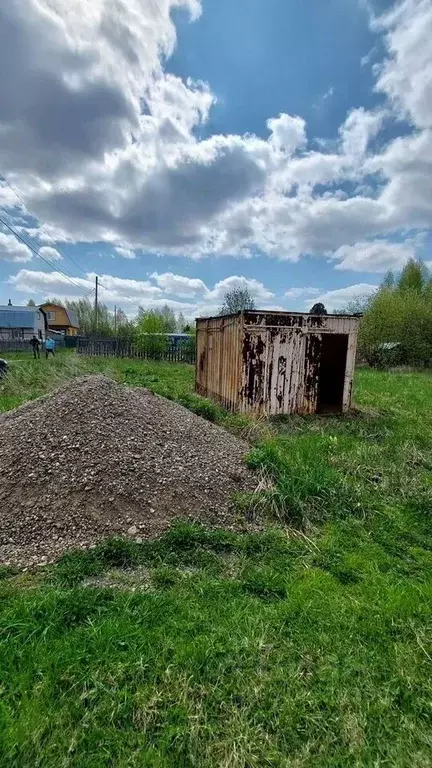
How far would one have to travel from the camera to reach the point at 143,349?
20.2m

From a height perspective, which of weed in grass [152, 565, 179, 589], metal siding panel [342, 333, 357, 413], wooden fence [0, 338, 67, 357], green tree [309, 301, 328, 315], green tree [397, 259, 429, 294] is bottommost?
weed in grass [152, 565, 179, 589]

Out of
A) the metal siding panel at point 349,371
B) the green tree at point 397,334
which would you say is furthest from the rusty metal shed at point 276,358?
the green tree at point 397,334

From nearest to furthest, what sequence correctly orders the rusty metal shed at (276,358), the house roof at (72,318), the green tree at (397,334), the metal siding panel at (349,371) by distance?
the rusty metal shed at (276,358)
the metal siding panel at (349,371)
the green tree at (397,334)
the house roof at (72,318)

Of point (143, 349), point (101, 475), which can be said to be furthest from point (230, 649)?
point (143, 349)

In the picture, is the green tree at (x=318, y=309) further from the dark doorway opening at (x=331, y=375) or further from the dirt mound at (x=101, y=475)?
the dirt mound at (x=101, y=475)

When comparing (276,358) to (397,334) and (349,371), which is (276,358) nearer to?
(349,371)

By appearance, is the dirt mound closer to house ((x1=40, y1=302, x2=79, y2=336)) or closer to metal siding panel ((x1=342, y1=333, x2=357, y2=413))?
metal siding panel ((x1=342, y1=333, x2=357, y2=413))

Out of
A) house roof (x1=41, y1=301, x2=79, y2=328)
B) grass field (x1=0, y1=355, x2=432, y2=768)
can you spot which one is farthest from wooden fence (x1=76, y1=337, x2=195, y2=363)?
house roof (x1=41, y1=301, x2=79, y2=328)

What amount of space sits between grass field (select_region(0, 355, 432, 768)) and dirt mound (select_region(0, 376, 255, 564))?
12.9 inches

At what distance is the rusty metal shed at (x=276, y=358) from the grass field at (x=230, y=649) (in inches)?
134

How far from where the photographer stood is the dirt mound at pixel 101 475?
121 inches

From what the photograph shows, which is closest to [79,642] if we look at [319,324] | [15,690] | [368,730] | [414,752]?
[15,690]

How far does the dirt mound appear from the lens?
307 cm

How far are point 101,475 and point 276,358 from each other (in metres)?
4.19
